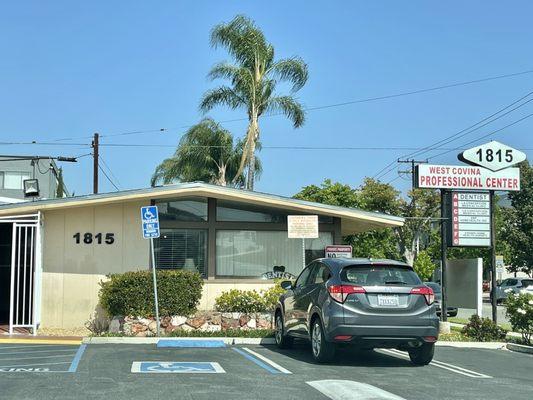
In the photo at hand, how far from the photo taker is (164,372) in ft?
31.4

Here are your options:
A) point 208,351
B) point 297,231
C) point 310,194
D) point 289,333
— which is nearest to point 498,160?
point 297,231

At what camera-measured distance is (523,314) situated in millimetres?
14750

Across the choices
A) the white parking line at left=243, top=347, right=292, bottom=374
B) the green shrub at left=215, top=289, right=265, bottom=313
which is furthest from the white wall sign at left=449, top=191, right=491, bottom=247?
the white parking line at left=243, top=347, right=292, bottom=374

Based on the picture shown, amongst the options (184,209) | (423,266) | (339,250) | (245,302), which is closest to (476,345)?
(339,250)

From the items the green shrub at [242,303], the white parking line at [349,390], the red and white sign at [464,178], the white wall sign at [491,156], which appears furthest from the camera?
the white wall sign at [491,156]

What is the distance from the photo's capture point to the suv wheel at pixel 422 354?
427 inches

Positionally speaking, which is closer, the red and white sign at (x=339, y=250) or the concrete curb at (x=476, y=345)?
the concrete curb at (x=476, y=345)

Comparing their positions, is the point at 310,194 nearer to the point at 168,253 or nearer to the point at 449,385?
the point at 168,253

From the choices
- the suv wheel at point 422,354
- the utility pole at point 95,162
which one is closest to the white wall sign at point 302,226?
the suv wheel at point 422,354

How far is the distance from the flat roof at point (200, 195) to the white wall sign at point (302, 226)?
1.21m

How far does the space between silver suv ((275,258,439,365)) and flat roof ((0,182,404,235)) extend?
19.3 feet

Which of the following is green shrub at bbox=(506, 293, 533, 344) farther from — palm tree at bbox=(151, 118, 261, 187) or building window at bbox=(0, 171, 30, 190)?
building window at bbox=(0, 171, 30, 190)

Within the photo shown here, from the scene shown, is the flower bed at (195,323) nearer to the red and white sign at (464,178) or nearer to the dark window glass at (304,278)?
the dark window glass at (304,278)

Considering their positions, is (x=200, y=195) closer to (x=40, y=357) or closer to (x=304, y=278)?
(x=304, y=278)
